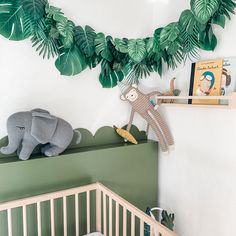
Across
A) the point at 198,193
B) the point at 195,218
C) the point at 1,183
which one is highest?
the point at 1,183

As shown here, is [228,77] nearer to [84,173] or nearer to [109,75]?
[109,75]

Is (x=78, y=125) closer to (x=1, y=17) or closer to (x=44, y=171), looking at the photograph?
(x=44, y=171)

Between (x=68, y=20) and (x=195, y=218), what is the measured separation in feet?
4.73

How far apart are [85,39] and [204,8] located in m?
0.69

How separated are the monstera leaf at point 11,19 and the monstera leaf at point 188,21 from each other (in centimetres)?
86

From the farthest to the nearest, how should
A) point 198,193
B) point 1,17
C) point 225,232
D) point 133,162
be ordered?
point 133,162 → point 198,193 → point 225,232 → point 1,17

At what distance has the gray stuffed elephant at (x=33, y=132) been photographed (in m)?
1.36

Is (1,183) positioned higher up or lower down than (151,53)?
lower down

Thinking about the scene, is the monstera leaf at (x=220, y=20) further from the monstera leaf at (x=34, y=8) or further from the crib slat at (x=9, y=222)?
the crib slat at (x=9, y=222)

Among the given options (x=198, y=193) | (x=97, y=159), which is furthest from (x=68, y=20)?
(x=198, y=193)

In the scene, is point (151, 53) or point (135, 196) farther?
point (135, 196)

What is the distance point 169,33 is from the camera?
1479 mm

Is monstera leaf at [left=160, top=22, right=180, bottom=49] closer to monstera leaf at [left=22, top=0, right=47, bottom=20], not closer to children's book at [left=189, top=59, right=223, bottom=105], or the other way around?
children's book at [left=189, top=59, right=223, bottom=105]

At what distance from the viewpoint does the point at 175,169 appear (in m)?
1.78
